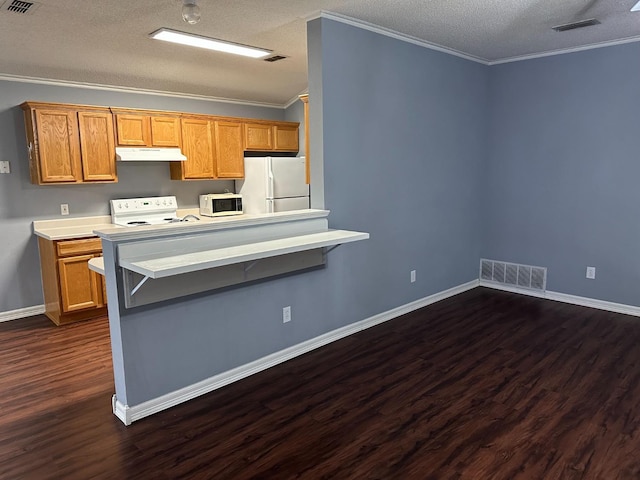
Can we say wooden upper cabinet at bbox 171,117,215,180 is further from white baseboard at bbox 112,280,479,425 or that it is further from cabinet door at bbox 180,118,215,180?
white baseboard at bbox 112,280,479,425

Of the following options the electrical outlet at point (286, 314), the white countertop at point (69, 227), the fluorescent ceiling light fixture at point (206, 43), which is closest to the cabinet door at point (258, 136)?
the fluorescent ceiling light fixture at point (206, 43)

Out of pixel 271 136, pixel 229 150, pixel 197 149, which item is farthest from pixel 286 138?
pixel 197 149

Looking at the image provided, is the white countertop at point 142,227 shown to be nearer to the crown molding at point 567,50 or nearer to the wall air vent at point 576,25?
the wall air vent at point 576,25

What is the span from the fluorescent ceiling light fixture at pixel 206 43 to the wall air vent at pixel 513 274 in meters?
3.40

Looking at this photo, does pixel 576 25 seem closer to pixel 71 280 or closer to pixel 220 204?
pixel 220 204

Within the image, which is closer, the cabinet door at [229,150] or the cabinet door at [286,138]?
the cabinet door at [229,150]

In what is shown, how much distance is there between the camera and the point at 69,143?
14.5 feet

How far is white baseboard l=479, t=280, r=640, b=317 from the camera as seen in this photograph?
440cm

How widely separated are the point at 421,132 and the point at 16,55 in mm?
3586

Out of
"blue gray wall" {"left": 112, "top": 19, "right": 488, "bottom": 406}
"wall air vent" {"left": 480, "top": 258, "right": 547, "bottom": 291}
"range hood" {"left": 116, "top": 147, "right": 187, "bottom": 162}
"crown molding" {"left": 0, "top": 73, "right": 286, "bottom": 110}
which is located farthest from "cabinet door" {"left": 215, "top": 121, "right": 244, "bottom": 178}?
"wall air vent" {"left": 480, "top": 258, "right": 547, "bottom": 291}

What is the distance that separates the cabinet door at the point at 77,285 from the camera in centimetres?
426

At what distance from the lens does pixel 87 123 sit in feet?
14.9

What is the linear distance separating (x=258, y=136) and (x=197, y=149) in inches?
34.9

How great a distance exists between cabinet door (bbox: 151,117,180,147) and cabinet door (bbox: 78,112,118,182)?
1.47 ft
